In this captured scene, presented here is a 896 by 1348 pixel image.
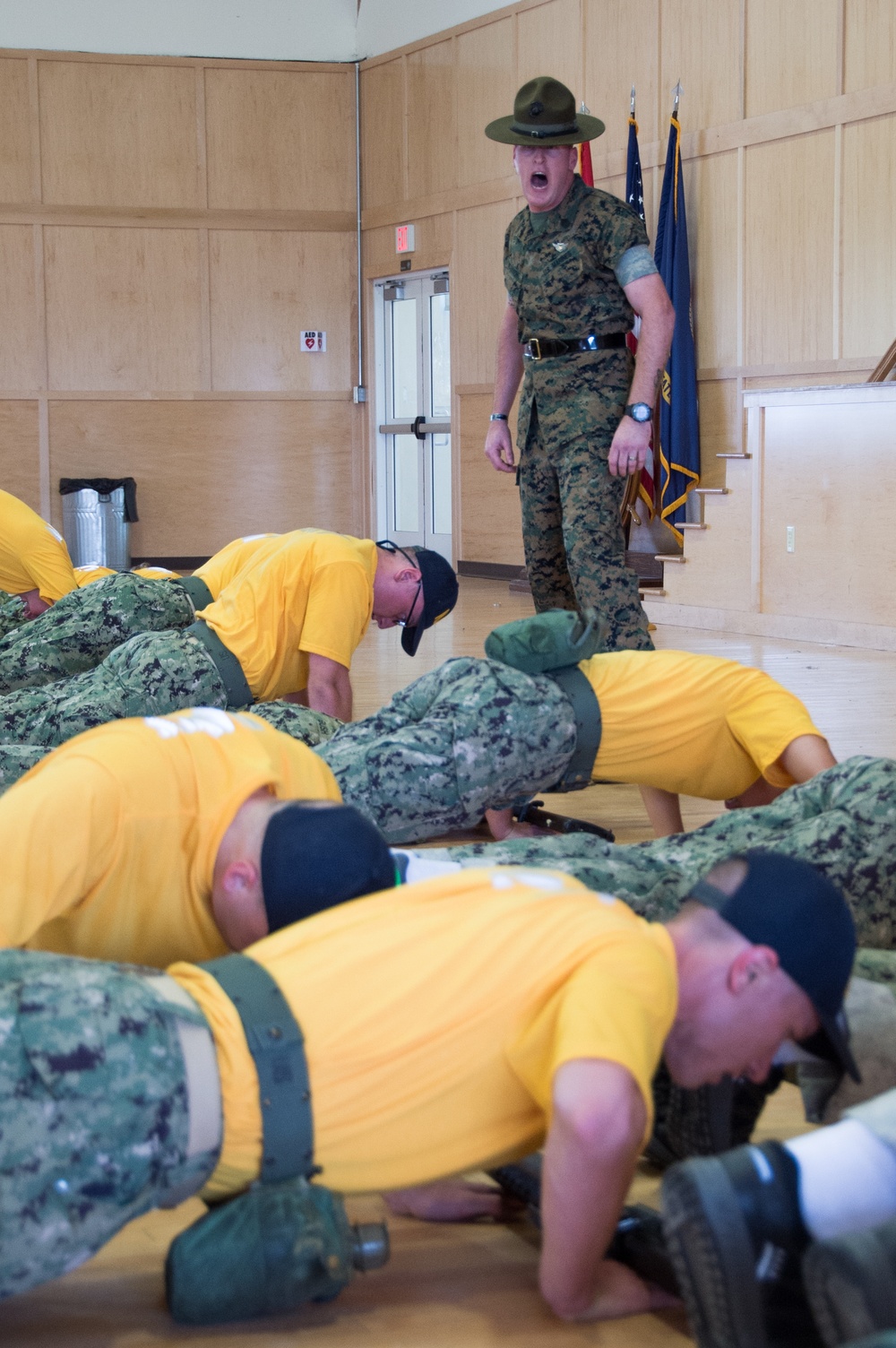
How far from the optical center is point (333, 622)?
329 centimetres

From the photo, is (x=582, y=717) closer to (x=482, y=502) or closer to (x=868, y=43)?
(x=868, y=43)

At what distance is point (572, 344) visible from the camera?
13.9 ft

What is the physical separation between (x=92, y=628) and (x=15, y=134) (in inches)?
277

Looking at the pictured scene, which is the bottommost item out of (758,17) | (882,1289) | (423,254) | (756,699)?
(882,1289)

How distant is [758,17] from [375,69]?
3.71 metres

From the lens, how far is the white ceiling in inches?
380

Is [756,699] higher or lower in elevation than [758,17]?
lower

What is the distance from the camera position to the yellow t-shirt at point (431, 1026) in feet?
4.14

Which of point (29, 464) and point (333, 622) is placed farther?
point (29, 464)

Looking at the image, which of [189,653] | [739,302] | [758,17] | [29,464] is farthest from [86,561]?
[189,653]

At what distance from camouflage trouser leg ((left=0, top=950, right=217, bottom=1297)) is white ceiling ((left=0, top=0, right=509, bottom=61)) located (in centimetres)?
933

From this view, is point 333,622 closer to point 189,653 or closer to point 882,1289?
point 189,653

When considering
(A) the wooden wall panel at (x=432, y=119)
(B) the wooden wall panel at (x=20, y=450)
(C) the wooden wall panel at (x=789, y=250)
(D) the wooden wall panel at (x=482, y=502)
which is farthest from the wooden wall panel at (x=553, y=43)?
(B) the wooden wall panel at (x=20, y=450)

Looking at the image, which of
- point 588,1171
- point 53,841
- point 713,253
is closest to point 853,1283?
point 588,1171
